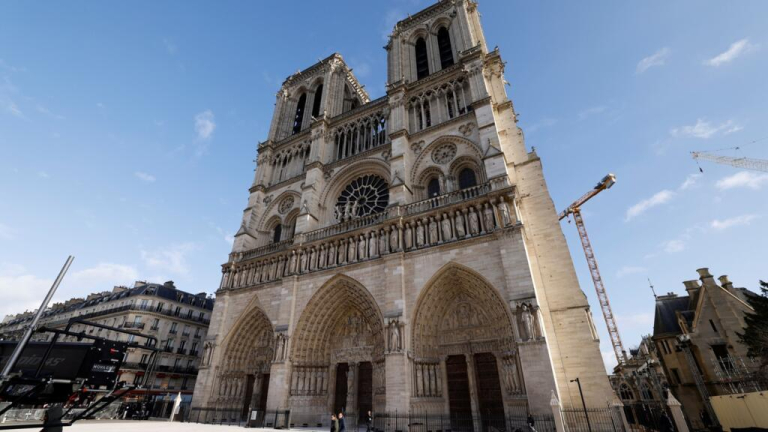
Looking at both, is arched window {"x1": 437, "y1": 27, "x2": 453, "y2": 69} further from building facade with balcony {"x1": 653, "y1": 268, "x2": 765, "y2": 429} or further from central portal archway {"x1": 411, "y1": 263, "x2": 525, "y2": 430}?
building facade with balcony {"x1": 653, "y1": 268, "x2": 765, "y2": 429}

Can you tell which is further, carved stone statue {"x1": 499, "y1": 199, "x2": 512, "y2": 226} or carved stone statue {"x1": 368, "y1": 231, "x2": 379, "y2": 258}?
carved stone statue {"x1": 368, "y1": 231, "x2": 379, "y2": 258}

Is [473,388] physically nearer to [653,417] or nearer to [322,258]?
[322,258]


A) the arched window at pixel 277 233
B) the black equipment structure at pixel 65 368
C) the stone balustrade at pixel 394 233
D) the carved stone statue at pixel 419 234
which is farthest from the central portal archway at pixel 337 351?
the black equipment structure at pixel 65 368

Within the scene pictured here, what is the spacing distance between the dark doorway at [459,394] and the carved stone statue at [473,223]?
4343mm

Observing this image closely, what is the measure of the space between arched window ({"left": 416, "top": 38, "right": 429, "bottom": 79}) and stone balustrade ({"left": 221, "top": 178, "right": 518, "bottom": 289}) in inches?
388

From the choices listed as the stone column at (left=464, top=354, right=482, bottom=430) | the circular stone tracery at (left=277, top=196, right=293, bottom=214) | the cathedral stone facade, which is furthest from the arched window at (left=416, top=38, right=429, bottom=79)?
the stone column at (left=464, top=354, right=482, bottom=430)

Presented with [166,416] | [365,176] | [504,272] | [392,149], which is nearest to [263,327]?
[166,416]

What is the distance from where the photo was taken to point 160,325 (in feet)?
77.8

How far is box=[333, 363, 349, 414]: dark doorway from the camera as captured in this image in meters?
13.8

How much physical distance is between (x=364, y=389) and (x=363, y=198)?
871 centimetres

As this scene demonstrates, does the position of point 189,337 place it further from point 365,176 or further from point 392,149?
point 392,149

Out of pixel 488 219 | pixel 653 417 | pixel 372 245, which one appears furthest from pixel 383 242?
pixel 653 417

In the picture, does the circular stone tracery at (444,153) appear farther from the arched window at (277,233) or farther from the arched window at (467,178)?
the arched window at (277,233)

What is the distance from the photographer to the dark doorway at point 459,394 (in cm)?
1136
